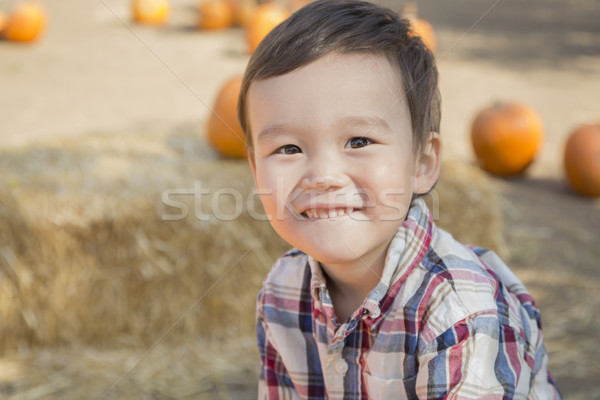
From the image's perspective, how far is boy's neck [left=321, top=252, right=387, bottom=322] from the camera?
150 cm

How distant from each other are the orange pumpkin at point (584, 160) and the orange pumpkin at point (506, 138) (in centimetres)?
29

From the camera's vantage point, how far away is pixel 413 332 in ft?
4.50

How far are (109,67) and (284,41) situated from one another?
6.99 metres

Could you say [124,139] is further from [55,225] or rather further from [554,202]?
[554,202]

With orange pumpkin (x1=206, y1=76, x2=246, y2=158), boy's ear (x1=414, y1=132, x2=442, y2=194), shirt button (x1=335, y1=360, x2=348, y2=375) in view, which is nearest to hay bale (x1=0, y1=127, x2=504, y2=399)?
orange pumpkin (x1=206, y1=76, x2=246, y2=158)

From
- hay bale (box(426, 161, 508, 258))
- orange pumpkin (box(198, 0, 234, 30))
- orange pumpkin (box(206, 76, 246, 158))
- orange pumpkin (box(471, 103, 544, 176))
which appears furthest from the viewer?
orange pumpkin (box(198, 0, 234, 30))

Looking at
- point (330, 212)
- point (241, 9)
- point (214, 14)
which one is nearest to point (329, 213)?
point (330, 212)

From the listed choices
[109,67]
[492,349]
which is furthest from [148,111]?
[492,349]

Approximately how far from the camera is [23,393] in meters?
2.77

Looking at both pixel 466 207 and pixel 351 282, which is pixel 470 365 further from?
pixel 466 207

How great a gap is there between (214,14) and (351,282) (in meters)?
9.04

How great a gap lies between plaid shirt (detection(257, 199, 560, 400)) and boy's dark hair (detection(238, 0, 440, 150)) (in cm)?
27

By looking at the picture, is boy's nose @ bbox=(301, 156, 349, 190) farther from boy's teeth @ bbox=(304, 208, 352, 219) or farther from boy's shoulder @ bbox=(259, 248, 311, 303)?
boy's shoulder @ bbox=(259, 248, 311, 303)

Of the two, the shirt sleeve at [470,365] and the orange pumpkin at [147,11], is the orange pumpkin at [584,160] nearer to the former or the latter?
the shirt sleeve at [470,365]
